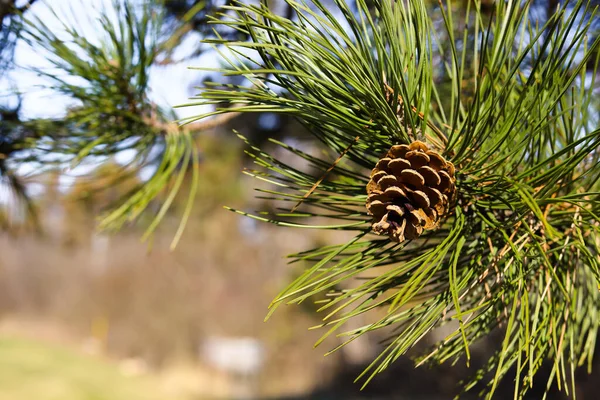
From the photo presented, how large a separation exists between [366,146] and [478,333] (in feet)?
0.70

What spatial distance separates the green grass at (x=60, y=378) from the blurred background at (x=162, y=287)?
2cm

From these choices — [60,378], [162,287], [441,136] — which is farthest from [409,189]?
[162,287]

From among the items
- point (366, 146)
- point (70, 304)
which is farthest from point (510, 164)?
point (70, 304)

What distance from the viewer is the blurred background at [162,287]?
93cm

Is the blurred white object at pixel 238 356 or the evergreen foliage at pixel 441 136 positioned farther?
the blurred white object at pixel 238 356

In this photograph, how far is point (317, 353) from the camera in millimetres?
5734

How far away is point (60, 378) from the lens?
4672 mm

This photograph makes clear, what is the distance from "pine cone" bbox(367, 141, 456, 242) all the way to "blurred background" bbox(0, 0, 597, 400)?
0.45 m

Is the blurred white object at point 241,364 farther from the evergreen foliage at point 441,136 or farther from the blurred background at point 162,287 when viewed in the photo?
the evergreen foliage at point 441,136

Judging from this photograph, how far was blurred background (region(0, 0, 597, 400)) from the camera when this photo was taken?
935mm

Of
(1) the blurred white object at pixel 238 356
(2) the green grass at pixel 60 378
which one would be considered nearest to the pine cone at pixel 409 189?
(2) the green grass at pixel 60 378

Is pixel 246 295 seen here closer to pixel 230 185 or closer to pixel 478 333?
pixel 230 185

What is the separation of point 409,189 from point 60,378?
4.96m

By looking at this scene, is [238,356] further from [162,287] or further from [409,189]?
[409,189]
